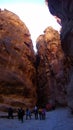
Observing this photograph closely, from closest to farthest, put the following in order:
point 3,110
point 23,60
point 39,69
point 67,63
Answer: point 3,110 → point 67,63 → point 23,60 → point 39,69

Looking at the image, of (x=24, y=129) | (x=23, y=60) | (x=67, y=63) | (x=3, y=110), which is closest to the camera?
(x=24, y=129)

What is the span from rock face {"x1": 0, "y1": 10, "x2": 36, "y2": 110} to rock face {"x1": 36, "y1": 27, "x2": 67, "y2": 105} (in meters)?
3.21

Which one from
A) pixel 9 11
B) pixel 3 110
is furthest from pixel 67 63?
pixel 9 11

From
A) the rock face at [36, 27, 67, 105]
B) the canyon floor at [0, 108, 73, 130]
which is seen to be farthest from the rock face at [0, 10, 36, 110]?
the canyon floor at [0, 108, 73, 130]

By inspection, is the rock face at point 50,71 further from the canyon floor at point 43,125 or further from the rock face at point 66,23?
the canyon floor at point 43,125

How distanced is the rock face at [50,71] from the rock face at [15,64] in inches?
126

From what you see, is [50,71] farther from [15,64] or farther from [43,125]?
[43,125]

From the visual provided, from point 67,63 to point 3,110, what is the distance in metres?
14.4

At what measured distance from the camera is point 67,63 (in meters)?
56.4

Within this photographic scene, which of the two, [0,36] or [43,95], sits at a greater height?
[0,36]

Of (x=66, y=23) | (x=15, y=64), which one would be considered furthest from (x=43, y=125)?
(x=15, y=64)

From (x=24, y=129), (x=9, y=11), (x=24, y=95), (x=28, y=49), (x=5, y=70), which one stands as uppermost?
(x=9, y=11)

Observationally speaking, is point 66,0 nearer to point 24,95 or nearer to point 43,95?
point 24,95

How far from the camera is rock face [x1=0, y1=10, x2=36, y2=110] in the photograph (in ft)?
184
